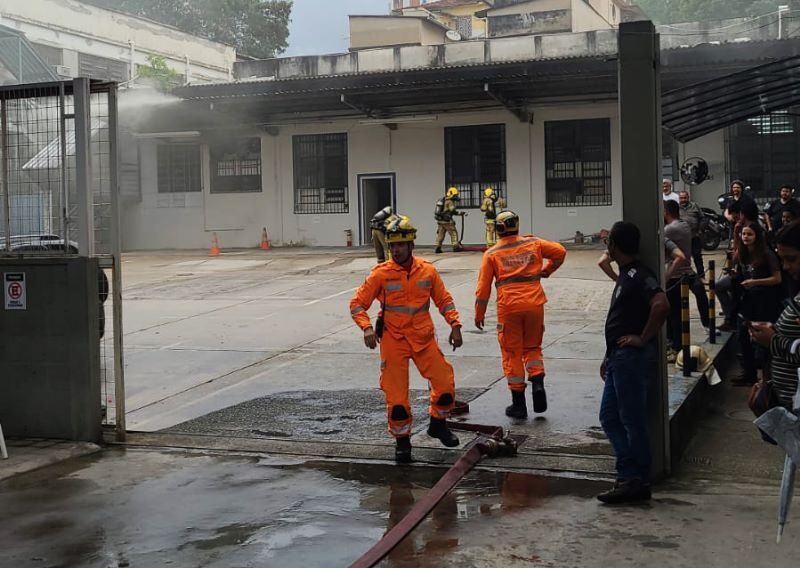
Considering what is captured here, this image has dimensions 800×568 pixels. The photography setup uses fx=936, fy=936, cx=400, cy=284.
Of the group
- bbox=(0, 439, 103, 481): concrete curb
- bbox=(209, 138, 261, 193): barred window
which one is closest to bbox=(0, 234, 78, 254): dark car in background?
bbox=(0, 439, 103, 481): concrete curb

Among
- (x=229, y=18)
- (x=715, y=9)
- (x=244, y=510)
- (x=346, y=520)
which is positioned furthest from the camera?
(x=229, y=18)

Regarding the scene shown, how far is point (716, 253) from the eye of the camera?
69.8ft

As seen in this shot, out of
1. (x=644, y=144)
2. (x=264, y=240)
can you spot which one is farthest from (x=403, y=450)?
(x=264, y=240)

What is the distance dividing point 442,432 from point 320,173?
22983 millimetres

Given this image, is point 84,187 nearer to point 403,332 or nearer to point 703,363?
point 403,332

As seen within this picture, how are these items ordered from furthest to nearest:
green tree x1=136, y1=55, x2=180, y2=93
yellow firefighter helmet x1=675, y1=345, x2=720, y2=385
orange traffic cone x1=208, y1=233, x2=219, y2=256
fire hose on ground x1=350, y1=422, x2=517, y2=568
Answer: green tree x1=136, y1=55, x2=180, y2=93, orange traffic cone x1=208, y1=233, x2=219, y2=256, yellow firefighter helmet x1=675, y1=345, x2=720, y2=385, fire hose on ground x1=350, y1=422, x2=517, y2=568

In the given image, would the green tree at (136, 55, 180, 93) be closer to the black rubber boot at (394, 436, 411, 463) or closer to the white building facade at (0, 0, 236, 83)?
the white building facade at (0, 0, 236, 83)

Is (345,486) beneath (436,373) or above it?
beneath

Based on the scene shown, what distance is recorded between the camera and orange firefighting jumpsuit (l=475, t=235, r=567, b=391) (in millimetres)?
7484

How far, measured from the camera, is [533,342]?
7605 mm

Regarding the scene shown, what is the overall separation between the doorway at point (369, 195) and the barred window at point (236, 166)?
3550 mm

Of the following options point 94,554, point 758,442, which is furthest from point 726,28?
point 94,554

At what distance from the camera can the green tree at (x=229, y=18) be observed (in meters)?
56.3

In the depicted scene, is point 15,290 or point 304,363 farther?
point 304,363
